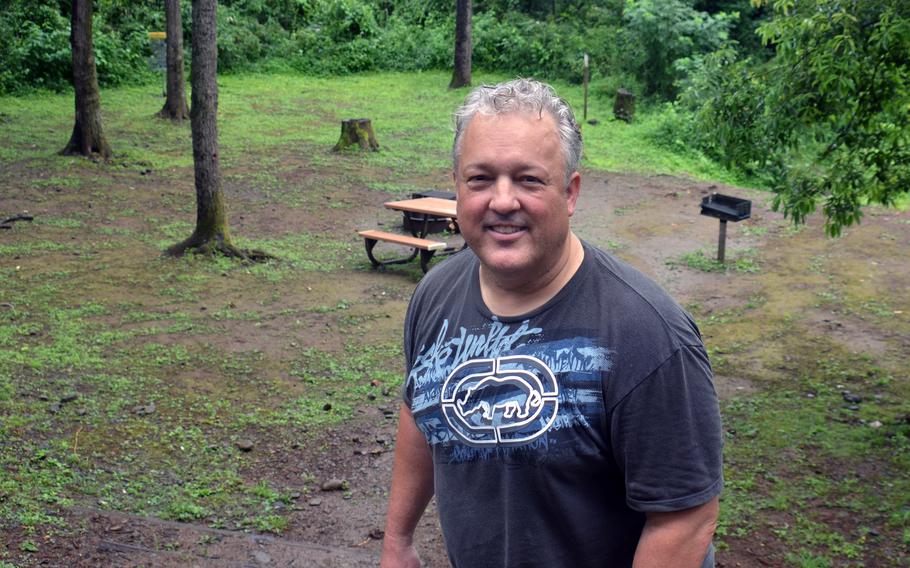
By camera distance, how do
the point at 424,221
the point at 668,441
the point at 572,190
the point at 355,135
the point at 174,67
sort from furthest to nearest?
the point at 174,67 → the point at 355,135 → the point at 424,221 → the point at 572,190 → the point at 668,441

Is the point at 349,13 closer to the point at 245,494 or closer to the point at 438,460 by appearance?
the point at 245,494

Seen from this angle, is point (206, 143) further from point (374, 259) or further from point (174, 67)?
point (174, 67)

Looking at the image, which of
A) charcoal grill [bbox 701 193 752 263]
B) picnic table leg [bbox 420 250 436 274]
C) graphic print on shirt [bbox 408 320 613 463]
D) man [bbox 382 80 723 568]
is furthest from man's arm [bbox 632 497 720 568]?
charcoal grill [bbox 701 193 752 263]

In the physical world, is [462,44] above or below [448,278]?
above

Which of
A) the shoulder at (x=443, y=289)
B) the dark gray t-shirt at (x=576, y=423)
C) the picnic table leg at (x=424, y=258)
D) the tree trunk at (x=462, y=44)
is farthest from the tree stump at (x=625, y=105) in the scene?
the dark gray t-shirt at (x=576, y=423)

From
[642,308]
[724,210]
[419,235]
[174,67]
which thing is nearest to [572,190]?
[642,308]

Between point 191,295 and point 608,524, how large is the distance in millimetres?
7855

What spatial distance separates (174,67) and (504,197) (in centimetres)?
1761

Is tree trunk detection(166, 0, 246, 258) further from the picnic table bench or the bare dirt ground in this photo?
the picnic table bench

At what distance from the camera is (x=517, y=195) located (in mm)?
2186

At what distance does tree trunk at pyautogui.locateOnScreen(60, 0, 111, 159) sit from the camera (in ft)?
47.8

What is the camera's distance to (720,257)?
1141 cm

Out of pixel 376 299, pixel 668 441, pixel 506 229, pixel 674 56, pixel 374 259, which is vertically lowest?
pixel 376 299

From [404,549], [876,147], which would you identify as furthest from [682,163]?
[404,549]
